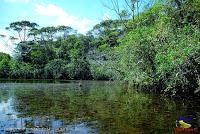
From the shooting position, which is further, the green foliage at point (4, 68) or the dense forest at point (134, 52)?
Result: the green foliage at point (4, 68)

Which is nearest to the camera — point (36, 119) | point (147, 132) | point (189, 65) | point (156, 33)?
point (147, 132)

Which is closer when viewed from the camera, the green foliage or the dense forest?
the dense forest

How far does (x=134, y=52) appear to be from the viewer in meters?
24.8

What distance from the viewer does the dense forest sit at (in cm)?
1805

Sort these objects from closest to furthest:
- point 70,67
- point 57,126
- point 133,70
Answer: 1. point 57,126
2. point 133,70
3. point 70,67

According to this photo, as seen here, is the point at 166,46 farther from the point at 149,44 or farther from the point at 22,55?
the point at 22,55

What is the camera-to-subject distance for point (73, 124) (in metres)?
11.8

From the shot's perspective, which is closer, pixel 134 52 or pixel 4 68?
pixel 134 52

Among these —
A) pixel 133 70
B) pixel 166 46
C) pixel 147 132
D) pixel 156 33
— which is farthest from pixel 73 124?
pixel 133 70

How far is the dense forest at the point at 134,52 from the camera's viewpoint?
711 inches

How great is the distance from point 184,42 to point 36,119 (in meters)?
9.56

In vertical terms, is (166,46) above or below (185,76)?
above

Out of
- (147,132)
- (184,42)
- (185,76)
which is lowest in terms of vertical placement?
(147,132)

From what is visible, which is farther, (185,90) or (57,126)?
(185,90)
